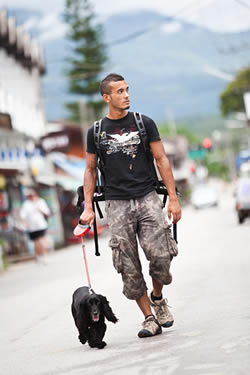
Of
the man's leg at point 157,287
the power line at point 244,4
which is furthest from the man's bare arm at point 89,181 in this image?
the power line at point 244,4

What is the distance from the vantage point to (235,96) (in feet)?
279

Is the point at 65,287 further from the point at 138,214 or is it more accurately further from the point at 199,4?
the point at 199,4

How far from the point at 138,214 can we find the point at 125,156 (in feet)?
1.58

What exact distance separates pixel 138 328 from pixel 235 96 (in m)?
79.3

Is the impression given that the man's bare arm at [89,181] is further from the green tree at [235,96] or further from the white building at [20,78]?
the green tree at [235,96]

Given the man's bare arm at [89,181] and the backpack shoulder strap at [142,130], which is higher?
the backpack shoulder strap at [142,130]

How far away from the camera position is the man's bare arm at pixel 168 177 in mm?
6484

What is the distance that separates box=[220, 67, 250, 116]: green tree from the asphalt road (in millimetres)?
69117

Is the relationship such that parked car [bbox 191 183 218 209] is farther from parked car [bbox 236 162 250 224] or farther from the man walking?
the man walking

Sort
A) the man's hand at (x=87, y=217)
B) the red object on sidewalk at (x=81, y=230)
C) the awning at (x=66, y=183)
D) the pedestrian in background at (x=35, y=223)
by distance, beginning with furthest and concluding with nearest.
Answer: the awning at (x=66, y=183), the pedestrian in background at (x=35, y=223), the man's hand at (x=87, y=217), the red object on sidewalk at (x=81, y=230)

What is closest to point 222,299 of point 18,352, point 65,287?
point 18,352

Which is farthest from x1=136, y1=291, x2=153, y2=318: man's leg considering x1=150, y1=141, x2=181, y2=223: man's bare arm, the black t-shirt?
the black t-shirt

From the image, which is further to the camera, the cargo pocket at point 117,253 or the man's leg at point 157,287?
the man's leg at point 157,287

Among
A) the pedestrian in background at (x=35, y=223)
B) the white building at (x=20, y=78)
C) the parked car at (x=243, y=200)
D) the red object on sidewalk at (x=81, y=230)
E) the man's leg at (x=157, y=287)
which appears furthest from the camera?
the white building at (x=20, y=78)
